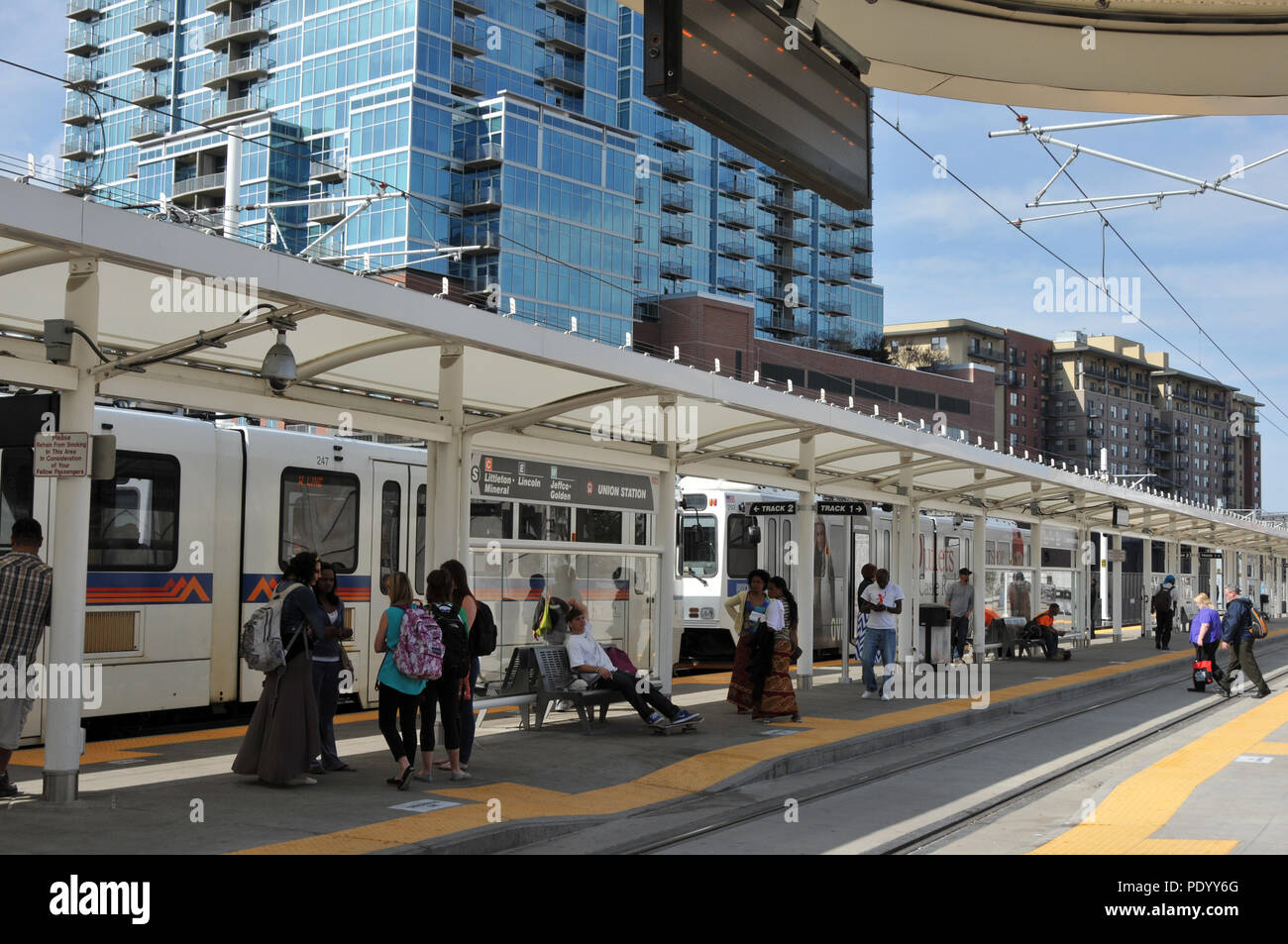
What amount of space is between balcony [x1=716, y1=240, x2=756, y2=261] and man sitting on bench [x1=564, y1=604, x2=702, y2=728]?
8468 centimetres

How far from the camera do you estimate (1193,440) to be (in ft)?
513

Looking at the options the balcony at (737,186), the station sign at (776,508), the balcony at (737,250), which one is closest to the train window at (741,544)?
the station sign at (776,508)

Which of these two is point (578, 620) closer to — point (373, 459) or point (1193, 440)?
point (373, 459)

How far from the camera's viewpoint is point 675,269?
92.4 m

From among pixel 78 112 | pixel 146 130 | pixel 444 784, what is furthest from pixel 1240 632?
pixel 78 112

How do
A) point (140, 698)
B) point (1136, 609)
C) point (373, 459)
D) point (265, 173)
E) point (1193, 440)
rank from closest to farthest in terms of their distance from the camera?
point (140, 698) < point (373, 459) < point (1136, 609) < point (265, 173) < point (1193, 440)

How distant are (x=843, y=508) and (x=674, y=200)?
76.2 m

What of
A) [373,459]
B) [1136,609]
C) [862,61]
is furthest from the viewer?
[1136,609]

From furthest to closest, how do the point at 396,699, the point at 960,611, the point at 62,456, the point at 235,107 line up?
1. the point at 235,107
2. the point at 960,611
3. the point at 396,699
4. the point at 62,456

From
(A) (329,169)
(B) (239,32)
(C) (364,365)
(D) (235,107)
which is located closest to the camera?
(C) (364,365)

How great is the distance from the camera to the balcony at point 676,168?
89.6 m

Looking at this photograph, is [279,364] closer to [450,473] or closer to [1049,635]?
[450,473]
